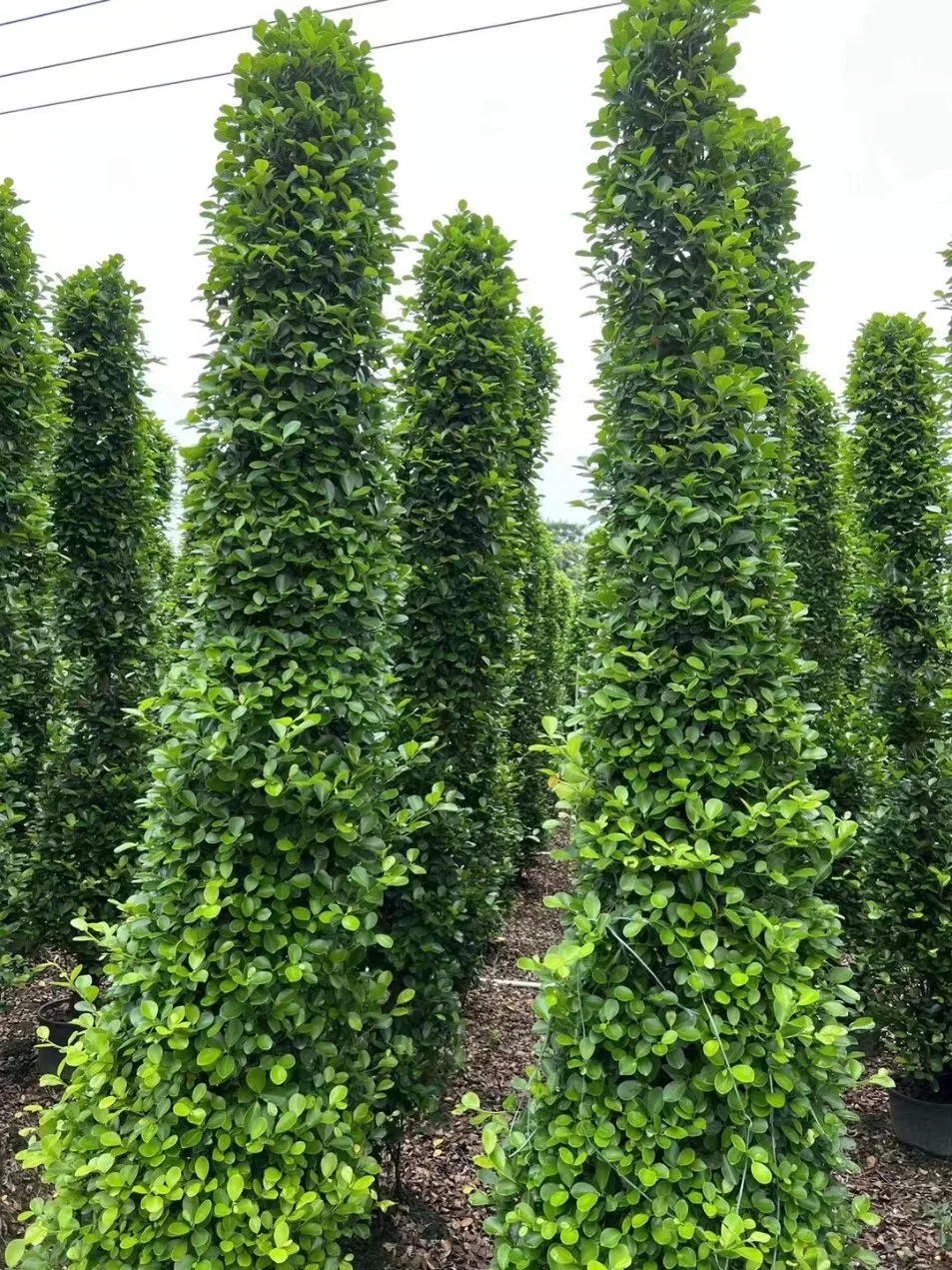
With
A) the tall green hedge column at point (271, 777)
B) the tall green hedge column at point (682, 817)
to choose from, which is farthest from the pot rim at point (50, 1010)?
the tall green hedge column at point (682, 817)

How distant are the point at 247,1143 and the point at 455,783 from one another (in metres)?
2.08

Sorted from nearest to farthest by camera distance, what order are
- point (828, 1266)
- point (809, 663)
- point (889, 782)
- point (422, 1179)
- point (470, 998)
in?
point (828, 1266) → point (809, 663) → point (422, 1179) → point (889, 782) → point (470, 998)

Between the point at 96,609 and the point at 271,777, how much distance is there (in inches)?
141

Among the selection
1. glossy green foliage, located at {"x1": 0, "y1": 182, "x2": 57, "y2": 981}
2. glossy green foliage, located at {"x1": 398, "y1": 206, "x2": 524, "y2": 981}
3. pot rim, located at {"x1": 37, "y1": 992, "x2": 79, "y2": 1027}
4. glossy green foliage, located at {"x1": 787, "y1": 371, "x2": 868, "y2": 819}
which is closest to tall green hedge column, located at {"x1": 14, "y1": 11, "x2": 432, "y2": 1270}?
glossy green foliage, located at {"x1": 398, "y1": 206, "x2": 524, "y2": 981}

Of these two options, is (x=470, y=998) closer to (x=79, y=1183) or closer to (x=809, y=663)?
(x=79, y=1183)

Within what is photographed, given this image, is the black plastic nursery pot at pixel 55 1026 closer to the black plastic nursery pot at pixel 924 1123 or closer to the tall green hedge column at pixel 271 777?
the tall green hedge column at pixel 271 777

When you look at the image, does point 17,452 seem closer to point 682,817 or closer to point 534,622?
point 682,817

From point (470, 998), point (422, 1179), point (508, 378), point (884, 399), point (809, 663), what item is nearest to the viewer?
point (809, 663)

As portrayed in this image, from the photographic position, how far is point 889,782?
464 cm

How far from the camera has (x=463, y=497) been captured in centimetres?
396

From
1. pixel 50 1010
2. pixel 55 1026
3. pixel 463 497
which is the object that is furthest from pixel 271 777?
pixel 50 1010

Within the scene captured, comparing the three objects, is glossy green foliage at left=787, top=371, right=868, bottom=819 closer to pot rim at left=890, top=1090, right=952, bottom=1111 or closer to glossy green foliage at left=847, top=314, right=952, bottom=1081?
glossy green foliage at left=847, top=314, right=952, bottom=1081

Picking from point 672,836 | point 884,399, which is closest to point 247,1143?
point 672,836

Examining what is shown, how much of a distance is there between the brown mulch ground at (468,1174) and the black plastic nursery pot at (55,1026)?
88 millimetres
